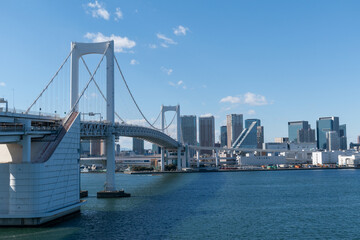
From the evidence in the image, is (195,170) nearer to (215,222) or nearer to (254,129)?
(215,222)

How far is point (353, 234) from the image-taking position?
17.7m

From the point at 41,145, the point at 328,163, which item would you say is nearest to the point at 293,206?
the point at 41,145

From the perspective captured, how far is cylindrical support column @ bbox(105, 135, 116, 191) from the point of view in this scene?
30.6 meters

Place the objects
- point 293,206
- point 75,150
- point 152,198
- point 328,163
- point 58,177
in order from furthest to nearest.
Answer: point 328,163 < point 152,198 < point 293,206 < point 75,150 < point 58,177

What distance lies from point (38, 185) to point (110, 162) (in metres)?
12.4

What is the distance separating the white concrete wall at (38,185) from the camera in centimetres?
1798

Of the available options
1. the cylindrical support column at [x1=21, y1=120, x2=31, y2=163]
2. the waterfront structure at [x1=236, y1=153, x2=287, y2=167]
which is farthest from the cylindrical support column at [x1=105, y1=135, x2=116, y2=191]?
the waterfront structure at [x1=236, y1=153, x2=287, y2=167]

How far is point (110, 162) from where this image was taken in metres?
30.5

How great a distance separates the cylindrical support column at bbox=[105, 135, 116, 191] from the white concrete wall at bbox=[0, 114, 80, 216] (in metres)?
9.39

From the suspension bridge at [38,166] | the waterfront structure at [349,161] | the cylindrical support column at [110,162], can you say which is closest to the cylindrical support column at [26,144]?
the suspension bridge at [38,166]

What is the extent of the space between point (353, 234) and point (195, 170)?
60.3 meters

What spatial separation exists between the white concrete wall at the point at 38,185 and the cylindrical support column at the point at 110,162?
9393mm

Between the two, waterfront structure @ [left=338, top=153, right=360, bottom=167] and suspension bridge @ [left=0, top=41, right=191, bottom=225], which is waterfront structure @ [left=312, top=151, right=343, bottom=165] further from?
suspension bridge @ [left=0, top=41, right=191, bottom=225]

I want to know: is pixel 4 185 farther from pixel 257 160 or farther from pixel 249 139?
pixel 249 139
